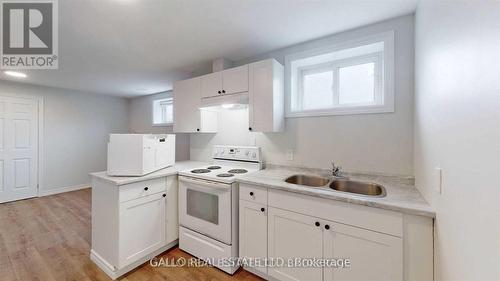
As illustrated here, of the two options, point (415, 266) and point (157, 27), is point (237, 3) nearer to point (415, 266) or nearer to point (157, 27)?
point (157, 27)

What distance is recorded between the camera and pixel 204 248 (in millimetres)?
1995

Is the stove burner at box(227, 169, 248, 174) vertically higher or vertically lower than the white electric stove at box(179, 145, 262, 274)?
higher

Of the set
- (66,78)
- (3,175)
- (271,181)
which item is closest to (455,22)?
(271,181)

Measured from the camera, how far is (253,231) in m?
1.77

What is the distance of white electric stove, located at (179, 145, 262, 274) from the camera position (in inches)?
73.0

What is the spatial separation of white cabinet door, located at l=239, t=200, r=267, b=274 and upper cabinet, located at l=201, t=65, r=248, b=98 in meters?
1.25

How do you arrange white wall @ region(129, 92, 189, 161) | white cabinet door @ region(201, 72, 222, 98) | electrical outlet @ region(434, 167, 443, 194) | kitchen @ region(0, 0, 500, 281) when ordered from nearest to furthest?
kitchen @ region(0, 0, 500, 281) < electrical outlet @ region(434, 167, 443, 194) < white cabinet door @ region(201, 72, 222, 98) < white wall @ region(129, 92, 189, 161)

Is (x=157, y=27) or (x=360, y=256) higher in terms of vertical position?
(x=157, y=27)

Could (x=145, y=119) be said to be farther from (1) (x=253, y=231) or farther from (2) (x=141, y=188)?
(1) (x=253, y=231)

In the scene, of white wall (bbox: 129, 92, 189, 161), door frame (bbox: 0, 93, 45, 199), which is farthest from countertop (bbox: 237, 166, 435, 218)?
door frame (bbox: 0, 93, 45, 199)

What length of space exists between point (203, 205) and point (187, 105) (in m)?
1.40

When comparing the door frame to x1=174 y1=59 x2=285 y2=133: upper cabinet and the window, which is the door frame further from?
x1=174 y1=59 x2=285 y2=133: upper cabinet

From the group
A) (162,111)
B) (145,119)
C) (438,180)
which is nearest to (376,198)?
(438,180)

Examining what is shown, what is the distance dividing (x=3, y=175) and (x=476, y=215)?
598 centimetres
